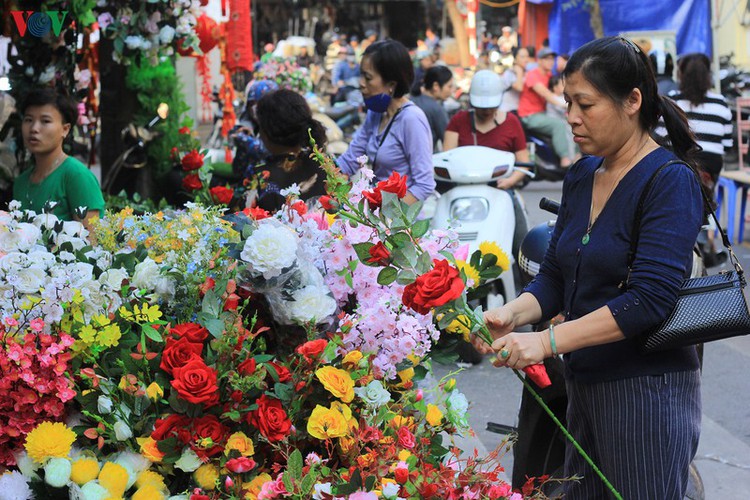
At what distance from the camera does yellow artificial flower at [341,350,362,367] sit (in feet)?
7.51

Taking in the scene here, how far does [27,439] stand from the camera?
84.6 inches

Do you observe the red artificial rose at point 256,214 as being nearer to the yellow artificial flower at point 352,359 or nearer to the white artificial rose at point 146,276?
the white artificial rose at point 146,276

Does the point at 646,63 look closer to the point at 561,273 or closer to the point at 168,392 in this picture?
the point at 561,273

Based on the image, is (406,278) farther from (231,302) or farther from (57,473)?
(57,473)

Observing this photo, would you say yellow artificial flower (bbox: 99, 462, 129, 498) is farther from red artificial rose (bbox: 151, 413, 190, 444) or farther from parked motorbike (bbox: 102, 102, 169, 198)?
parked motorbike (bbox: 102, 102, 169, 198)

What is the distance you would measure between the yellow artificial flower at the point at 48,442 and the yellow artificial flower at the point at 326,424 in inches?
20.1

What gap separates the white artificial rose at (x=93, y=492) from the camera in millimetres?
2070

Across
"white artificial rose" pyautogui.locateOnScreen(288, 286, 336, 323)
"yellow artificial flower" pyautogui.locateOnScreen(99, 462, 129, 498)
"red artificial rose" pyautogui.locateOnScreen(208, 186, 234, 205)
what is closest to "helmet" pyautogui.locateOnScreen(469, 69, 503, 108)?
"red artificial rose" pyautogui.locateOnScreen(208, 186, 234, 205)

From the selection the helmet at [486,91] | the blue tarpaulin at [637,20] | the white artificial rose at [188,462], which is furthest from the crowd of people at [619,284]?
the blue tarpaulin at [637,20]

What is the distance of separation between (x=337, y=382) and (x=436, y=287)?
0.31 meters

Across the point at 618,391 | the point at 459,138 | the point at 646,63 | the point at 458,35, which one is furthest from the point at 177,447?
the point at 458,35

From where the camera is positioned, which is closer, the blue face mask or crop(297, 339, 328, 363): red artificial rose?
crop(297, 339, 328, 363): red artificial rose

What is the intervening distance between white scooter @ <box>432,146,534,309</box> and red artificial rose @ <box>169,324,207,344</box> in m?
4.13

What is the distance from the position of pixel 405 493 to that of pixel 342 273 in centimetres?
57
